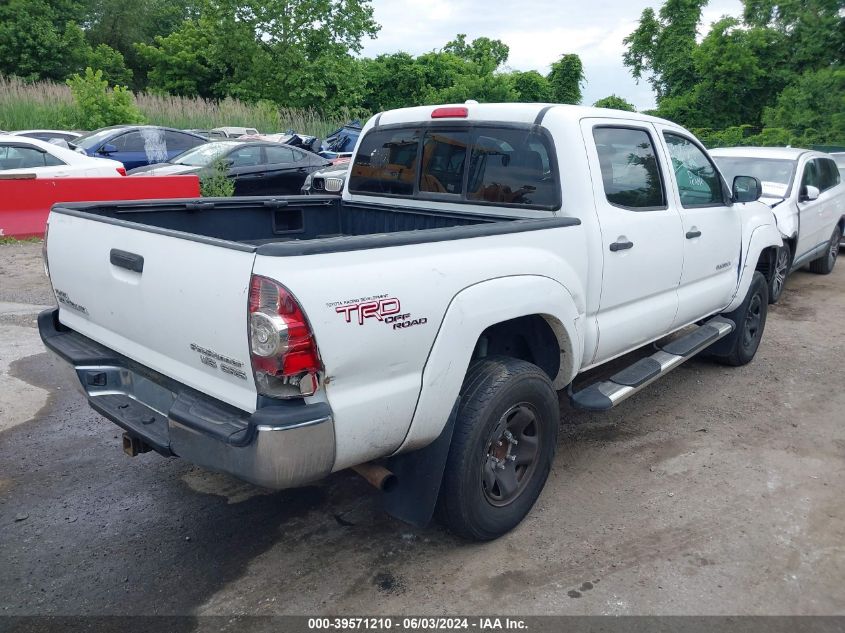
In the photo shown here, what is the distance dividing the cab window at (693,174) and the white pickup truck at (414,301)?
0.9 inches

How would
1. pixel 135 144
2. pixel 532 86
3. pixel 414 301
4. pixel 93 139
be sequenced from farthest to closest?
pixel 532 86 → pixel 135 144 → pixel 93 139 → pixel 414 301

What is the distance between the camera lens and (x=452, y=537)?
3.42 m

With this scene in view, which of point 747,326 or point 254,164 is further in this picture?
point 254,164

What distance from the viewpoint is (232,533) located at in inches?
136

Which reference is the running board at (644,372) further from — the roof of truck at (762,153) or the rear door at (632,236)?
the roof of truck at (762,153)

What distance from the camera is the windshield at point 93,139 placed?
14562 mm

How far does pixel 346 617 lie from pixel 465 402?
101cm

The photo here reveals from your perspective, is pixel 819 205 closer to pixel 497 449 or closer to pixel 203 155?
pixel 497 449

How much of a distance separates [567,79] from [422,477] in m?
39.3

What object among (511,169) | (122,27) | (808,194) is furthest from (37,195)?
(122,27)

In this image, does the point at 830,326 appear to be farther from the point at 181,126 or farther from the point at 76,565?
the point at 181,126

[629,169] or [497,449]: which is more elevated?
[629,169]

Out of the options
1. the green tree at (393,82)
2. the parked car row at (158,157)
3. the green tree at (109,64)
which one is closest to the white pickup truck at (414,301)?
the parked car row at (158,157)

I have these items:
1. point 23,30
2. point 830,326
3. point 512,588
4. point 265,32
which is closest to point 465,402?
point 512,588
